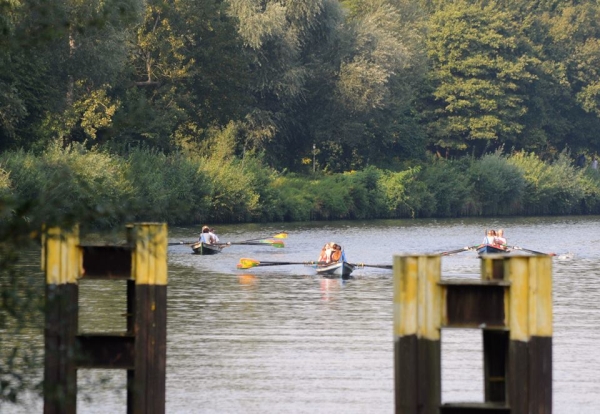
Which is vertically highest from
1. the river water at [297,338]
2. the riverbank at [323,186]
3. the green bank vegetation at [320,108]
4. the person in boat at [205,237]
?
the green bank vegetation at [320,108]

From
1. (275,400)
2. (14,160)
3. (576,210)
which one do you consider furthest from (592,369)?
(576,210)

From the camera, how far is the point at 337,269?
35.0 m

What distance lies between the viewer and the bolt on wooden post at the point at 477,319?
36.8 feet

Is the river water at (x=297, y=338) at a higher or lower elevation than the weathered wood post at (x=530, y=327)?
lower

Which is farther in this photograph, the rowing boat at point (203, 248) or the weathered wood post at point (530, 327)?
the rowing boat at point (203, 248)

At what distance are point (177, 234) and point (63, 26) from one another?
43531 mm

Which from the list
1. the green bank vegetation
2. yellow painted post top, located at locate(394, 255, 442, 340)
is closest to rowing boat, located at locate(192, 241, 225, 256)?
the green bank vegetation

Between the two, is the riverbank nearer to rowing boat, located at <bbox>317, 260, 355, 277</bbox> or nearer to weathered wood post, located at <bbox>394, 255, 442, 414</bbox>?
rowing boat, located at <bbox>317, 260, 355, 277</bbox>

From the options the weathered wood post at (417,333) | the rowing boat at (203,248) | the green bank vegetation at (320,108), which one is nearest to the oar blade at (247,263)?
the rowing boat at (203,248)

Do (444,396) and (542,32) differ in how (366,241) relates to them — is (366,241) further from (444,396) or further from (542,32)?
(542,32)

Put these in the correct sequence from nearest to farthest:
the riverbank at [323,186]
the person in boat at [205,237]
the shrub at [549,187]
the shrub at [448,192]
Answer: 1. the person in boat at [205,237]
2. the riverbank at [323,186]
3. the shrub at [448,192]
4. the shrub at [549,187]

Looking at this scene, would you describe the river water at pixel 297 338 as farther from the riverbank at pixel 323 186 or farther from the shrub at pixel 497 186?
the shrub at pixel 497 186

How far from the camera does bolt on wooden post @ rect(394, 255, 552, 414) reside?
11.2 m

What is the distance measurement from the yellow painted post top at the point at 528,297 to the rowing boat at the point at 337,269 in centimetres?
2360
